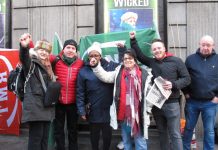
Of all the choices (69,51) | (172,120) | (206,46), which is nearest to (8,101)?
(69,51)

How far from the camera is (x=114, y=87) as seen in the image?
4.77 meters

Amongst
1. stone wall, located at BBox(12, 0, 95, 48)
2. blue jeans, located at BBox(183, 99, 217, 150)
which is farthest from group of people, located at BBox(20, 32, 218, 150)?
stone wall, located at BBox(12, 0, 95, 48)

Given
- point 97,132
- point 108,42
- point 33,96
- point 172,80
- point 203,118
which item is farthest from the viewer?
point 108,42

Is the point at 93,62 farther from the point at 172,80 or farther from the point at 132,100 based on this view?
the point at 172,80

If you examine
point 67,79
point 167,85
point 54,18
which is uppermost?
point 54,18

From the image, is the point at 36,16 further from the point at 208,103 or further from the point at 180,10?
the point at 208,103

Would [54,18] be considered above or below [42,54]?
above

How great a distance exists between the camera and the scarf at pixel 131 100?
15.2 ft

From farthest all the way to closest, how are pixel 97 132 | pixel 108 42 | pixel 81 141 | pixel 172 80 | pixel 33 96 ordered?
pixel 81 141, pixel 108 42, pixel 97 132, pixel 172 80, pixel 33 96

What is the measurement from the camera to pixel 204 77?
5000mm

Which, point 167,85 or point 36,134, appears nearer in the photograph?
point 36,134

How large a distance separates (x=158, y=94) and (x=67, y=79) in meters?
1.35

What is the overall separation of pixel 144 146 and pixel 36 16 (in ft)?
13.0

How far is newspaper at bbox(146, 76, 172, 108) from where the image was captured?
186 inches
